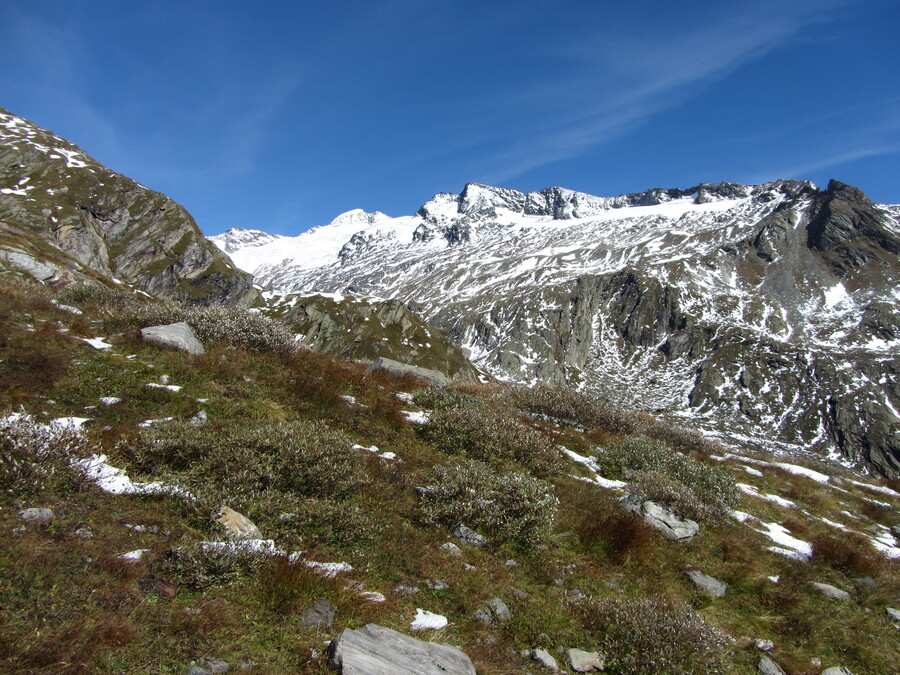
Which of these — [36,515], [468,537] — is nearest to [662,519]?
[468,537]

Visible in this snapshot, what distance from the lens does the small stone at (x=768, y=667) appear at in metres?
6.83

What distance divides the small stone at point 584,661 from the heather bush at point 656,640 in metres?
0.13

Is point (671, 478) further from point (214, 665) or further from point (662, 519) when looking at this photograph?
point (214, 665)

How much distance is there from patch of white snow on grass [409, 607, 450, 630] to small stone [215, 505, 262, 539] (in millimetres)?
2562

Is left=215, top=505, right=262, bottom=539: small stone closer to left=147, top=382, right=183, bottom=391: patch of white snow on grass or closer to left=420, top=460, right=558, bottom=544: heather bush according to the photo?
left=420, top=460, right=558, bottom=544: heather bush

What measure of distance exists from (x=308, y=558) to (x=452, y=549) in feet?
8.35

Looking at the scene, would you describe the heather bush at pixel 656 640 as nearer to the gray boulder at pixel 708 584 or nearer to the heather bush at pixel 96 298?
the gray boulder at pixel 708 584

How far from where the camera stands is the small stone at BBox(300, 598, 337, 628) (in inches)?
217

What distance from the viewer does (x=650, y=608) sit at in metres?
6.89

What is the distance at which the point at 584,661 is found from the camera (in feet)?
20.1

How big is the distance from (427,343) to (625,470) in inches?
5251

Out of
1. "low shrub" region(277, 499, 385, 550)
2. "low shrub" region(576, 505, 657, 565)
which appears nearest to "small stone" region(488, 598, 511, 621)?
"low shrub" region(277, 499, 385, 550)

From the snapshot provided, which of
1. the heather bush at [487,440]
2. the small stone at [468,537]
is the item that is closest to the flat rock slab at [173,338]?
the heather bush at [487,440]

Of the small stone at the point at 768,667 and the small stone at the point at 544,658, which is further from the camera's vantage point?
the small stone at the point at 768,667
